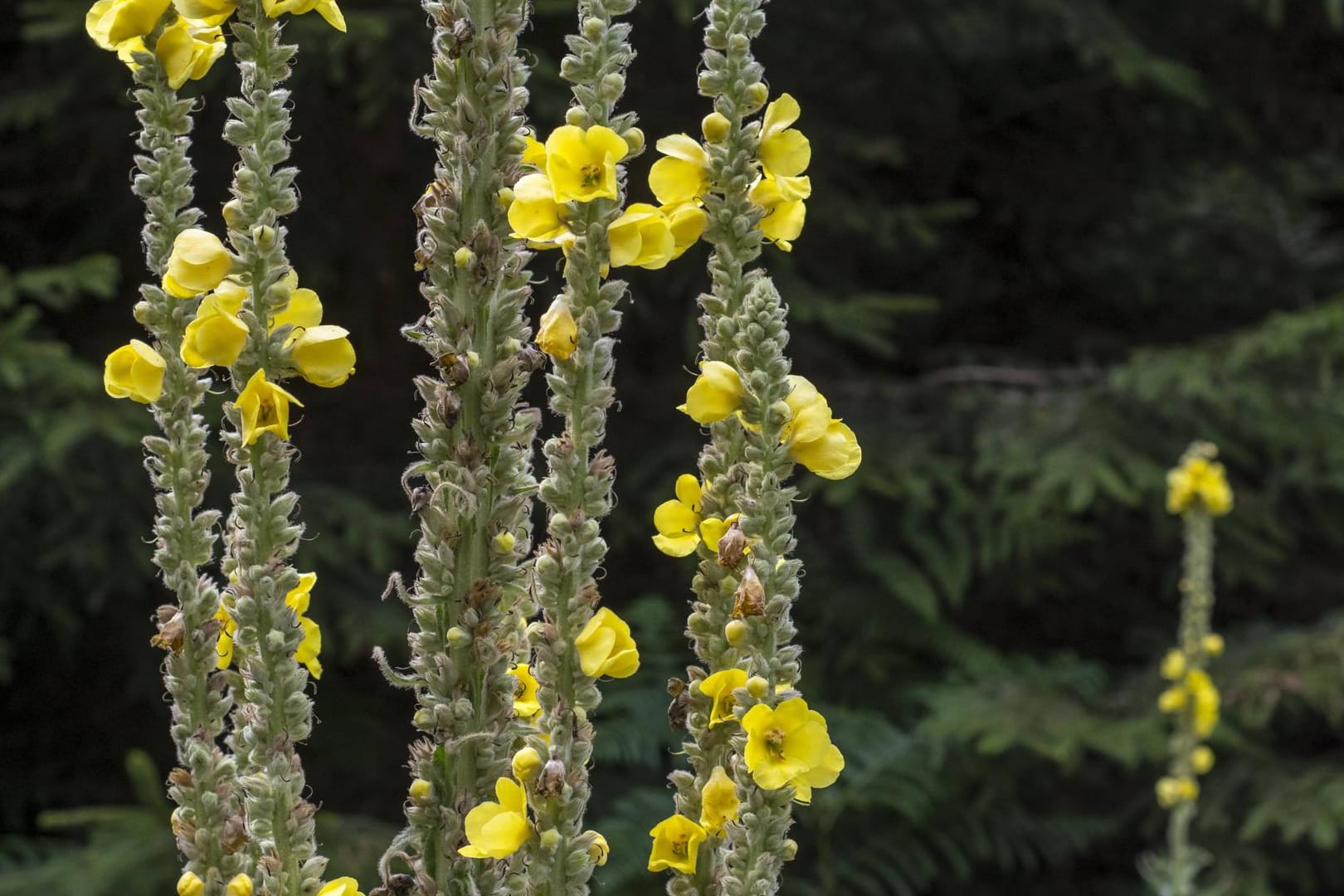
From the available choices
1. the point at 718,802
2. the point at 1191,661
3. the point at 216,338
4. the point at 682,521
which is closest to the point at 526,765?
the point at 718,802

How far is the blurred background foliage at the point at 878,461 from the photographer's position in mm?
4996

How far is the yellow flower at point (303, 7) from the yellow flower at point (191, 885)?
66 centimetres

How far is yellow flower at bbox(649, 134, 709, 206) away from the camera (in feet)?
3.19

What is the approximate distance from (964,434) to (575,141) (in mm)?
5319

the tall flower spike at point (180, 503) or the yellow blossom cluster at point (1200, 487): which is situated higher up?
the yellow blossom cluster at point (1200, 487)

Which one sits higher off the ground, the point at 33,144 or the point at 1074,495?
the point at 33,144

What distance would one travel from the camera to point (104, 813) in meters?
3.89

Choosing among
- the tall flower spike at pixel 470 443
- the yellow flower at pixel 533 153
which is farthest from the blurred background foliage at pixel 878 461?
the yellow flower at pixel 533 153

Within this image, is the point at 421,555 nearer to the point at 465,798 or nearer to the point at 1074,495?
the point at 465,798

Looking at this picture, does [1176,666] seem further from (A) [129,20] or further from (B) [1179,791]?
(A) [129,20]

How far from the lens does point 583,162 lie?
2.98ft

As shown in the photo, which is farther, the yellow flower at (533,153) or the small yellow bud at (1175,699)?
the small yellow bud at (1175,699)

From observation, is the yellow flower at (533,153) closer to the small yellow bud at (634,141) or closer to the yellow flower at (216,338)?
the small yellow bud at (634,141)

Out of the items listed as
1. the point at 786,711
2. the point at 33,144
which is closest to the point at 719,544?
the point at 786,711
